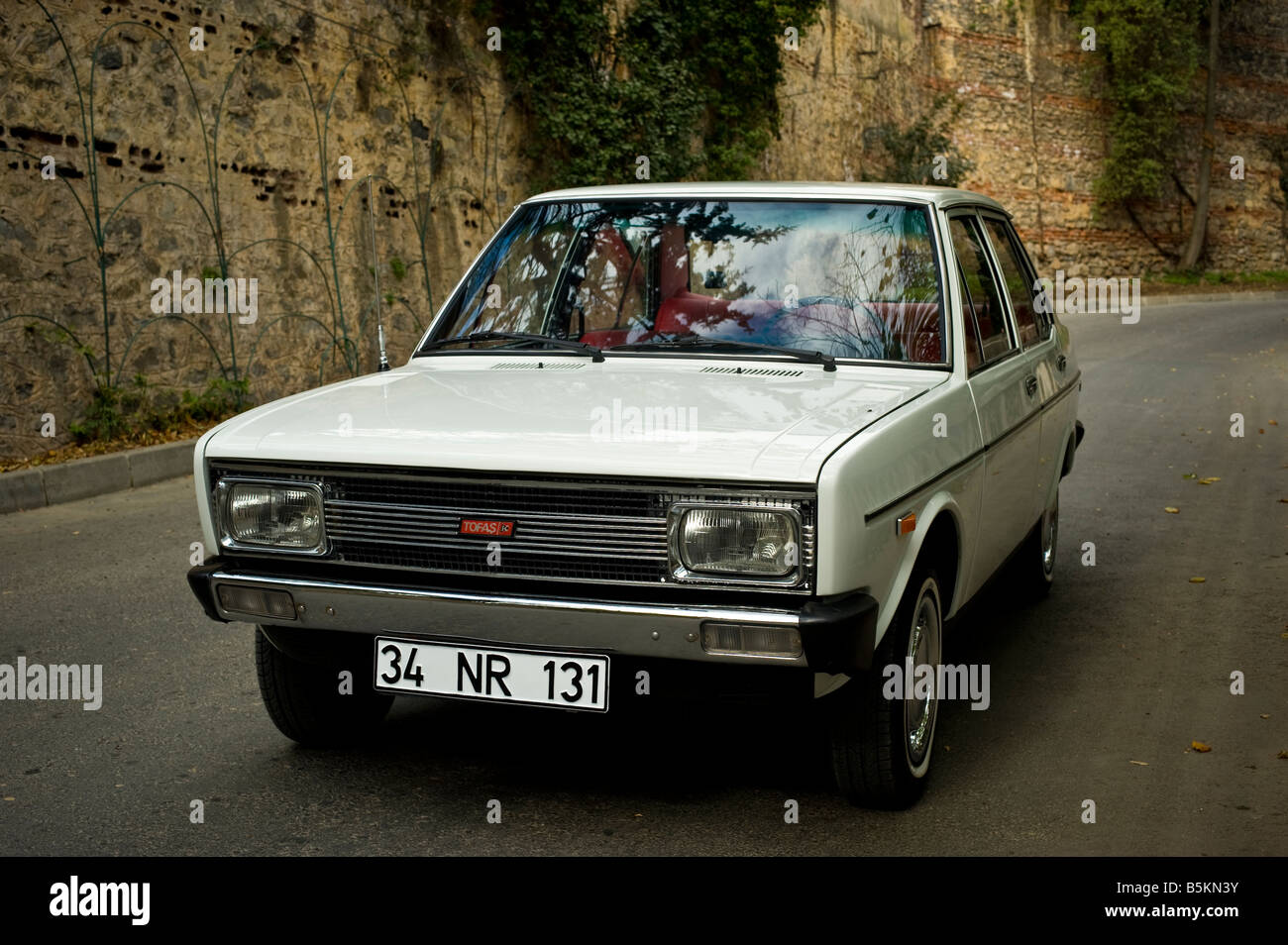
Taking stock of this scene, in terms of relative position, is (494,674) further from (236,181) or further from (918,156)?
(918,156)

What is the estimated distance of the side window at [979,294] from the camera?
4504 millimetres

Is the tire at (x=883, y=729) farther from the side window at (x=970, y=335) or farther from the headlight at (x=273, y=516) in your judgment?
the headlight at (x=273, y=516)

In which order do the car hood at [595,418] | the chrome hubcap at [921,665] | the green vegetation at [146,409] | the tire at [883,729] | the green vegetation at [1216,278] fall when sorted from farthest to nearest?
1. the green vegetation at [1216,278]
2. the green vegetation at [146,409]
3. the chrome hubcap at [921,665]
4. the tire at [883,729]
5. the car hood at [595,418]

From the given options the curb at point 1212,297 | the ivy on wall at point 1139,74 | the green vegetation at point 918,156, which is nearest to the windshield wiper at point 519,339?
the green vegetation at point 918,156

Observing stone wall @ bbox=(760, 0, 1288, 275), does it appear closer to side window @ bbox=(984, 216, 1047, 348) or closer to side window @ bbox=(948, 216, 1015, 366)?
side window @ bbox=(984, 216, 1047, 348)

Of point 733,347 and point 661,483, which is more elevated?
point 733,347

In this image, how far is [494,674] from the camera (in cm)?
335

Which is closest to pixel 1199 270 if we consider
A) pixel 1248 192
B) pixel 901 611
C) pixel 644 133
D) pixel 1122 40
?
pixel 1248 192

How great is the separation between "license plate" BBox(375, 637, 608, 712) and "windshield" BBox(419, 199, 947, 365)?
1350 millimetres

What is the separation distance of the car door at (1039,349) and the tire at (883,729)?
183cm

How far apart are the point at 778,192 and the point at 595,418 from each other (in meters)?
1.50

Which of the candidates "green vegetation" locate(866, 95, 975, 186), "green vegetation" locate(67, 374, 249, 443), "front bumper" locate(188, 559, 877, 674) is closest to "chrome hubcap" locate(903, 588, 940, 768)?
"front bumper" locate(188, 559, 877, 674)

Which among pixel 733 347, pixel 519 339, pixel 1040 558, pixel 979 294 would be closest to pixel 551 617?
pixel 733 347

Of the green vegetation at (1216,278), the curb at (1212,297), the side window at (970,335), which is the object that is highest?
the side window at (970,335)
